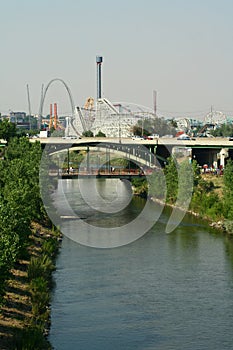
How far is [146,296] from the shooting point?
12805 millimetres

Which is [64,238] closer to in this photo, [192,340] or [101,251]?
[101,251]

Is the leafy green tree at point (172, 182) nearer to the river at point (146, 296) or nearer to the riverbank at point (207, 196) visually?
the riverbank at point (207, 196)

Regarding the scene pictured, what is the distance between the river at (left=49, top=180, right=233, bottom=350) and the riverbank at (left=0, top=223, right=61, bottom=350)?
0.24 meters

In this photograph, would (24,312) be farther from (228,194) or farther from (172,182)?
(172,182)

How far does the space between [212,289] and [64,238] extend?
19.9ft

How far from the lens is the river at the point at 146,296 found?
1070 cm

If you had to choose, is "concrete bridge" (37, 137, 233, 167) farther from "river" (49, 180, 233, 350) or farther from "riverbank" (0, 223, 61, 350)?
"riverbank" (0, 223, 61, 350)

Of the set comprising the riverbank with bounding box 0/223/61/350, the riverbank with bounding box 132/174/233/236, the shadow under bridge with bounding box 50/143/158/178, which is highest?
the shadow under bridge with bounding box 50/143/158/178

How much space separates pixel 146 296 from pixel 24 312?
2.56m

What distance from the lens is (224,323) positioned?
447 inches

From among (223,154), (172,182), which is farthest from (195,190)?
(223,154)

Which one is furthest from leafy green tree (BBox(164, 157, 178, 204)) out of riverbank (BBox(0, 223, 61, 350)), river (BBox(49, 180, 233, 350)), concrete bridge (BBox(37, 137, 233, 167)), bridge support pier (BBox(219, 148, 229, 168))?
riverbank (BBox(0, 223, 61, 350))

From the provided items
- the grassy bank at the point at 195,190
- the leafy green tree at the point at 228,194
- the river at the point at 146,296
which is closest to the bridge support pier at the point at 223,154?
the grassy bank at the point at 195,190

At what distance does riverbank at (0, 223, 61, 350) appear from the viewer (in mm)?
9617
